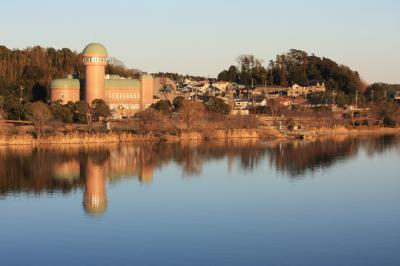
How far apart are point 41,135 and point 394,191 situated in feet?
66.5

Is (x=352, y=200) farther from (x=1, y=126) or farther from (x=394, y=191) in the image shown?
(x=1, y=126)

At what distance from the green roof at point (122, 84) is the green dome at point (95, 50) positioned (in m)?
2.87

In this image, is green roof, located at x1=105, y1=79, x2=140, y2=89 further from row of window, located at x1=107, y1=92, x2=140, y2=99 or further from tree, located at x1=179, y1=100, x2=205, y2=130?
tree, located at x1=179, y1=100, x2=205, y2=130

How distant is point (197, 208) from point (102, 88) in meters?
33.3

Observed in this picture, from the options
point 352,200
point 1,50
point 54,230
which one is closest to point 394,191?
point 352,200

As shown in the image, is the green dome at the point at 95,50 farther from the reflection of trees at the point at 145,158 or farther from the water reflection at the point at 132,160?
the water reflection at the point at 132,160

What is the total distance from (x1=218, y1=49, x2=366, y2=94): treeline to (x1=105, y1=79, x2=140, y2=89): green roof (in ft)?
92.9

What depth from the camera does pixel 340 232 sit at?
15.1m

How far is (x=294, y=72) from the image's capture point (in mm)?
79812

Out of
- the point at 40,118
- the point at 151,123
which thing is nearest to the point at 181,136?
the point at 151,123

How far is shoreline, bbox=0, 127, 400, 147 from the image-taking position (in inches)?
1371

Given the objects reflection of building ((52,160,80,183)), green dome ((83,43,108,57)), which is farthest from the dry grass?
green dome ((83,43,108,57))

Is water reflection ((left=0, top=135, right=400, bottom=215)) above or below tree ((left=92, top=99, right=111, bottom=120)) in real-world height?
below

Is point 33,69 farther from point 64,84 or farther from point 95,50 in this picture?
point 95,50
